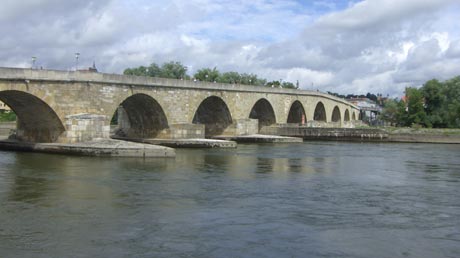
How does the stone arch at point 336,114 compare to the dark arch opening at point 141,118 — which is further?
the stone arch at point 336,114

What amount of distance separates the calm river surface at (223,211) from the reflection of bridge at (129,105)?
5398 mm

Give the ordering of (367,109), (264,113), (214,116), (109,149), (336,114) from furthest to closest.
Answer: (367,109) → (336,114) → (264,113) → (214,116) → (109,149)

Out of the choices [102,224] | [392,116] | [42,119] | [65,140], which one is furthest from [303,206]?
[392,116]

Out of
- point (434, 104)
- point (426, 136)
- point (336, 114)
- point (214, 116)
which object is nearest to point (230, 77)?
point (336, 114)

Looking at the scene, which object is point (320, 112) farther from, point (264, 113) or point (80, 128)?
point (80, 128)

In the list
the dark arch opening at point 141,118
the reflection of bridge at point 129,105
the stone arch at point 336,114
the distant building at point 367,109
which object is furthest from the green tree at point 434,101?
the distant building at point 367,109

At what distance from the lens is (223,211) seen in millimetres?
12000

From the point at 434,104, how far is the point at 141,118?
105ft

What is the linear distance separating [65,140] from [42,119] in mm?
2051

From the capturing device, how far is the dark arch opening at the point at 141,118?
33438mm

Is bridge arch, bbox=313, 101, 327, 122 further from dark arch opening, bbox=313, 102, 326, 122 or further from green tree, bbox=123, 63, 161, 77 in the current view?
green tree, bbox=123, 63, 161, 77

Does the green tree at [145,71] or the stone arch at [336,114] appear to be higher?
the green tree at [145,71]

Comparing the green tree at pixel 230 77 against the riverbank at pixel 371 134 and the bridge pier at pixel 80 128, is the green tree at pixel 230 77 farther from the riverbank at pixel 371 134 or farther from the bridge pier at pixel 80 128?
the bridge pier at pixel 80 128

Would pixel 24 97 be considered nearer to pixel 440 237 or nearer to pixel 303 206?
pixel 303 206
